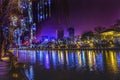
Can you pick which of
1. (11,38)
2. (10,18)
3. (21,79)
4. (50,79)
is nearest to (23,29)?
(11,38)

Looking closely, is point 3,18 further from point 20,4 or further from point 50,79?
point 50,79

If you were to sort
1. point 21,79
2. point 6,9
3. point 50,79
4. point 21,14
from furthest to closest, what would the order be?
point 50,79 < point 21,14 < point 6,9 < point 21,79

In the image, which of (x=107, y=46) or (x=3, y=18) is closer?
(x=3, y=18)

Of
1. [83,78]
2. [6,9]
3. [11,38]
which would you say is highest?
[6,9]

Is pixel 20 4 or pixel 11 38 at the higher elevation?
pixel 20 4

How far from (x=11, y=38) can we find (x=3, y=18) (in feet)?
16.0

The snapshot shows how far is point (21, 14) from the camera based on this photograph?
875 inches

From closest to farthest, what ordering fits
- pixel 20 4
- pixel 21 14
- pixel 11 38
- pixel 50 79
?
pixel 20 4 < pixel 21 14 < pixel 11 38 < pixel 50 79

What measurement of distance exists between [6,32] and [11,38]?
1713 millimetres

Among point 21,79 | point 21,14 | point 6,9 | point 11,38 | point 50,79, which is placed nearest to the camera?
point 21,79

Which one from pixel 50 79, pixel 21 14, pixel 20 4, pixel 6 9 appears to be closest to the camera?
pixel 6 9

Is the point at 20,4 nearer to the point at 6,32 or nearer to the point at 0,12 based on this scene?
the point at 0,12

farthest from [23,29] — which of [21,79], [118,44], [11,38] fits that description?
[118,44]

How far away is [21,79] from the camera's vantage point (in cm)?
1580
